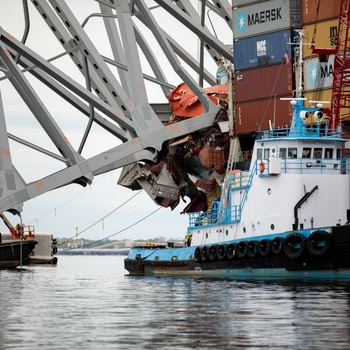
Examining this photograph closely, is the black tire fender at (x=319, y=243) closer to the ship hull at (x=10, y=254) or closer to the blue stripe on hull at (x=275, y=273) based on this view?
the blue stripe on hull at (x=275, y=273)

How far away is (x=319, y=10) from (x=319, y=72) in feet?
8.11

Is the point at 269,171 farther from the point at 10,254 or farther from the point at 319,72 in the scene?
the point at 10,254

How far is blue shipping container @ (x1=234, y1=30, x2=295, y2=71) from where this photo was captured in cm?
3934

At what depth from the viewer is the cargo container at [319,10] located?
38188 mm

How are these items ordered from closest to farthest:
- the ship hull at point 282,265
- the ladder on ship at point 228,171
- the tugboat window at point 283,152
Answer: the ship hull at point 282,265
the tugboat window at point 283,152
the ladder on ship at point 228,171

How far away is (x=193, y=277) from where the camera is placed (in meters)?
35.2

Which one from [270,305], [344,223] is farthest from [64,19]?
[270,305]

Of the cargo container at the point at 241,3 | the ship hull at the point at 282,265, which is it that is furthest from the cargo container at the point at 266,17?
the ship hull at the point at 282,265

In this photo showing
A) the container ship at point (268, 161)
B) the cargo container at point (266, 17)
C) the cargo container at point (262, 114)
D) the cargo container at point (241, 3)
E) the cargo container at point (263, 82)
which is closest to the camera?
the container ship at point (268, 161)

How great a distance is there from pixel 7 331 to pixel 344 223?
16271mm

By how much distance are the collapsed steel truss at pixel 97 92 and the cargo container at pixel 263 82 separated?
1684 mm

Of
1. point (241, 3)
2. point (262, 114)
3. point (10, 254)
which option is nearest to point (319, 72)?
point (262, 114)

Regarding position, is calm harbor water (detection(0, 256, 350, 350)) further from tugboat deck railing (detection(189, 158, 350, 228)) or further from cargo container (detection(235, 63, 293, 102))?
cargo container (detection(235, 63, 293, 102))

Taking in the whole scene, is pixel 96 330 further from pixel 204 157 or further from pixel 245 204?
pixel 204 157
